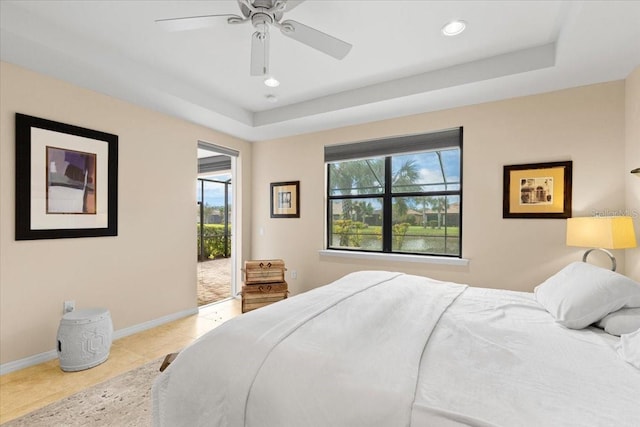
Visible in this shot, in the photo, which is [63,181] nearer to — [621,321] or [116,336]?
[116,336]

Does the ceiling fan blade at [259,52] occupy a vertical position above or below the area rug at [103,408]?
above

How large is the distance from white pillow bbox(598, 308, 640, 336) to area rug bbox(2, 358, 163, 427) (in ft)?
8.30

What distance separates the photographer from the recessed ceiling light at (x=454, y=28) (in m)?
2.20

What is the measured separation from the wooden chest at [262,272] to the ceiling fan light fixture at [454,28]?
3010 millimetres

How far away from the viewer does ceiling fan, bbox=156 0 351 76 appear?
174 centimetres

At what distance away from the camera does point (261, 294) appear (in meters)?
3.76

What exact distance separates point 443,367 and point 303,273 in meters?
3.35

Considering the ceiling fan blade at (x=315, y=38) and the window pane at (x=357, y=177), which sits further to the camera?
the window pane at (x=357, y=177)

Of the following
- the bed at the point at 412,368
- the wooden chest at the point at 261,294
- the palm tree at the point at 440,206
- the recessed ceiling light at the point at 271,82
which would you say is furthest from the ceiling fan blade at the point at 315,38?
the wooden chest at the point at 261,294

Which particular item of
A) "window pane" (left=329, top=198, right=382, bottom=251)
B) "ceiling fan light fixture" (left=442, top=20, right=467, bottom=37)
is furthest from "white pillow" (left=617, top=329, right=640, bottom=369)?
"window pane" (left=329, top=198, right=382, bottom=251)

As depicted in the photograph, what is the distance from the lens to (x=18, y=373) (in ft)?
7.88

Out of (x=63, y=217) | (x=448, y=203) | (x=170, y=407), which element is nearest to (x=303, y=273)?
(x=448, y=203)

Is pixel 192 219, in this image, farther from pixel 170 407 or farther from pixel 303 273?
pixel 170 407

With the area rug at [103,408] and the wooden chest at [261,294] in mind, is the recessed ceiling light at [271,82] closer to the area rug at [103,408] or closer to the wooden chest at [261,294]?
the wooden chest at [261,294]
